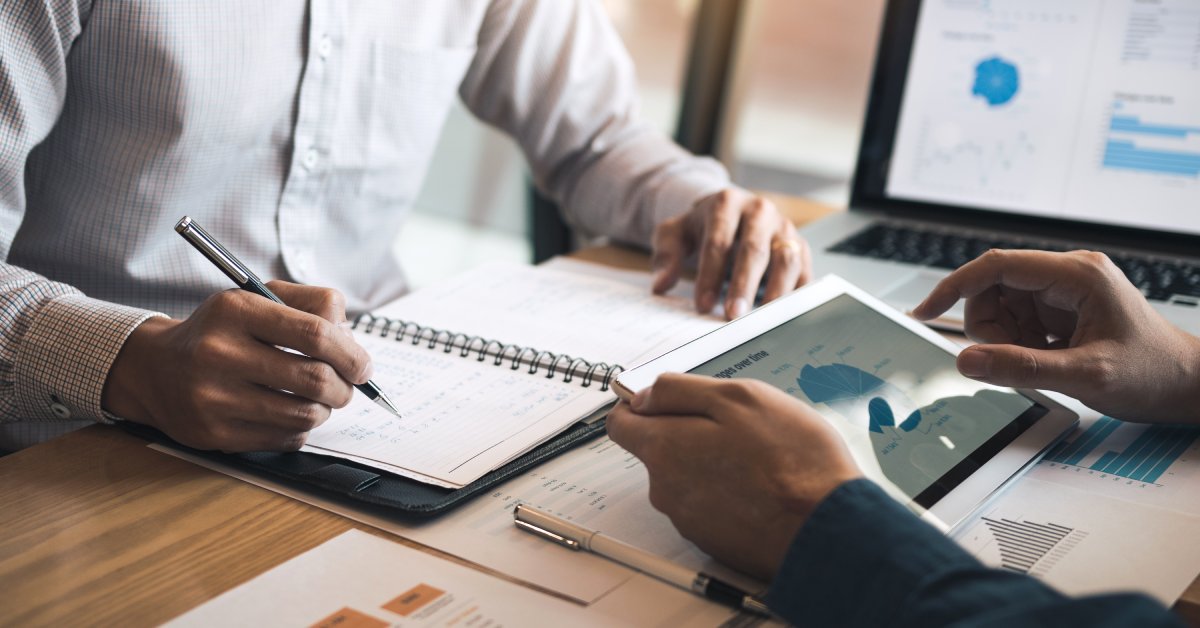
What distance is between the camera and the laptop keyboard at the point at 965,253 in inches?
44.7

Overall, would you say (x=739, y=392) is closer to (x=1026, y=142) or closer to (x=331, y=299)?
(x=331, y=299)

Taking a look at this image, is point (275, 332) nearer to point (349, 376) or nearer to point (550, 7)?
point (349, 376)

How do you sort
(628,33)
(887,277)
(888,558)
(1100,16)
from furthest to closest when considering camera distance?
(628,33)
(1100,16)
(887,277)
(888,558)

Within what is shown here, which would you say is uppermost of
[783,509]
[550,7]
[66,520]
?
[550,7]

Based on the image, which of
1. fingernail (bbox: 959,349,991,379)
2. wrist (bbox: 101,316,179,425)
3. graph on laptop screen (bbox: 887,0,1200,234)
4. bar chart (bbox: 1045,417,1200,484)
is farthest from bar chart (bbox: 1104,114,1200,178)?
wrist (bbox: 101,316,179,425)

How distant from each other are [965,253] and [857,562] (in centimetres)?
82

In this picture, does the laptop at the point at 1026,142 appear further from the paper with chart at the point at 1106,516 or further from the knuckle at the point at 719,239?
the paper with chart at the point at 1106,516

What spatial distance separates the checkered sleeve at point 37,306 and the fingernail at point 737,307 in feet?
1.78

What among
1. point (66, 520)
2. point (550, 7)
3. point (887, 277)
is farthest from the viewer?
point (550, 7)

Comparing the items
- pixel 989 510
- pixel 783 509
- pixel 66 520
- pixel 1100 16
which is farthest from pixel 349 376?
pixel 1100 16

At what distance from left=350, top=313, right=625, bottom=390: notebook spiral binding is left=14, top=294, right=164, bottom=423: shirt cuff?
22 cm

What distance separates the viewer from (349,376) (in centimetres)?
69

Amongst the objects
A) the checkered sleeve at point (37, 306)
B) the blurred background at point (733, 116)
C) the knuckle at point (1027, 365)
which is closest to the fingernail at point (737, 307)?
the knuckle at point (1027, 365)

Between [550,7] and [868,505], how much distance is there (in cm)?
103
